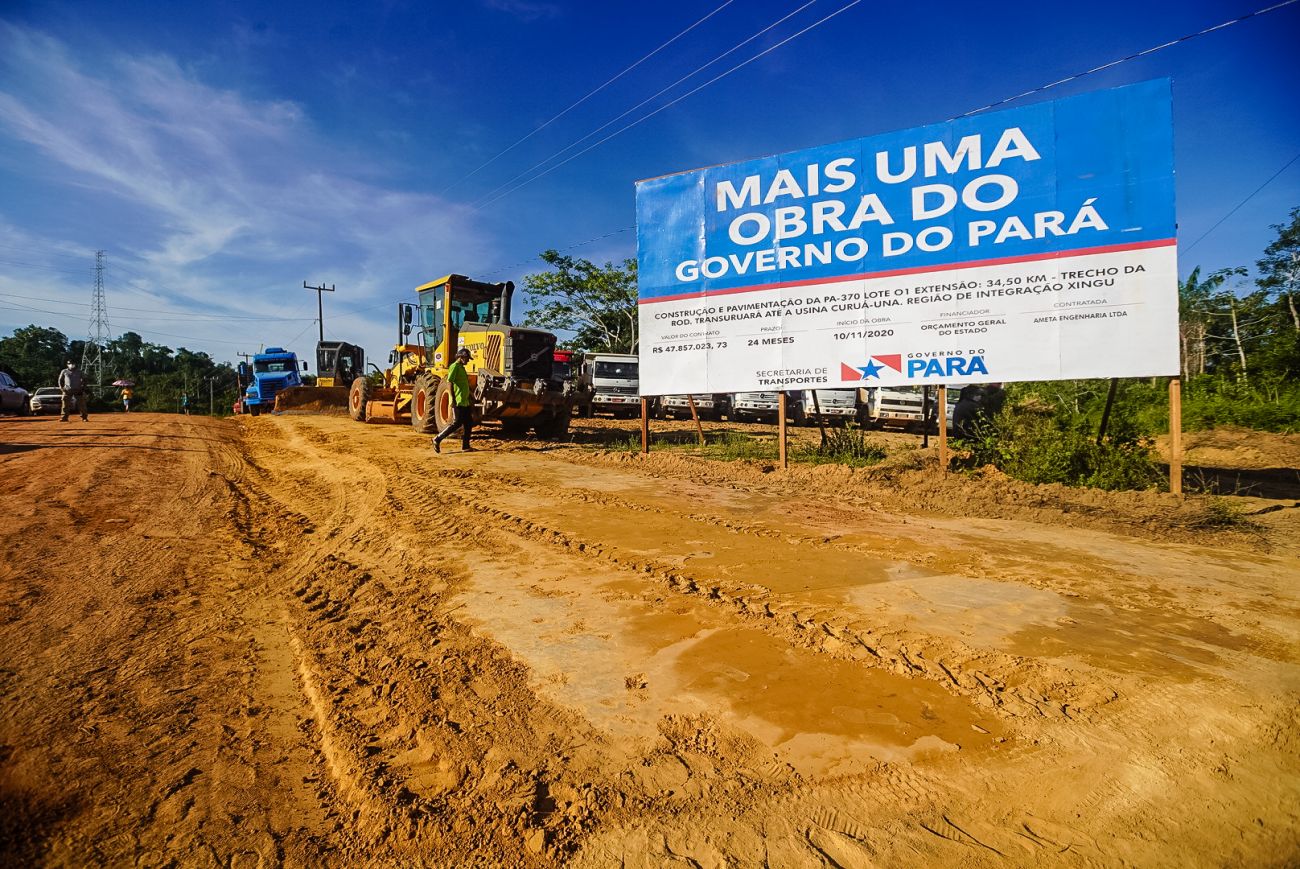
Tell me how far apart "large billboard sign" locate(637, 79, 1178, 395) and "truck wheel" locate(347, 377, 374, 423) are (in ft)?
32.3

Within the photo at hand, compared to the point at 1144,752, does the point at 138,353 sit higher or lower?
higher

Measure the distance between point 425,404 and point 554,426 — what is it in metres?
2.99

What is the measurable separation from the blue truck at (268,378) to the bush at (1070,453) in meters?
26.6

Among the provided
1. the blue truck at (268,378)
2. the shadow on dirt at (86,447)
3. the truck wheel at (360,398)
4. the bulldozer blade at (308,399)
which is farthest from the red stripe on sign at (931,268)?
the blue truck at (268,378)

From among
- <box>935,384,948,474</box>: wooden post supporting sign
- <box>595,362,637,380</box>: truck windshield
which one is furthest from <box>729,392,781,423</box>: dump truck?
<box>935,384,948,474</box>: wooden post supporting sign

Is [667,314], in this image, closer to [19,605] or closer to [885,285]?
[885,285]

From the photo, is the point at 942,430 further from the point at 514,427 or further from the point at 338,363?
the point at 338,363

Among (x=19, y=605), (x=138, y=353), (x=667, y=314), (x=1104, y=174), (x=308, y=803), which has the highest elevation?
(x=138, y=353)

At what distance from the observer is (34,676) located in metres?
3.14

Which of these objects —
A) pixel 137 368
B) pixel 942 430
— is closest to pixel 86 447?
pixel 942 430

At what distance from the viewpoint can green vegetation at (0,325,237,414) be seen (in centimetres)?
5631

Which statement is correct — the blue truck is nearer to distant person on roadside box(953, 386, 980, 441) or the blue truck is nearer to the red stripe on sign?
the red stripe on sign

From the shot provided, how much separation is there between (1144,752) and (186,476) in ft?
36.2

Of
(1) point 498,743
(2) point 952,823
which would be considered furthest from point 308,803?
(2) point 952,823
